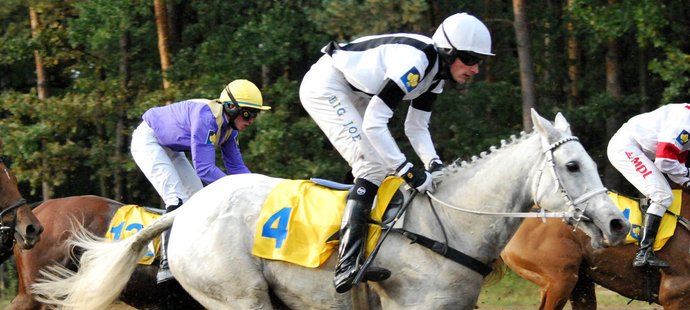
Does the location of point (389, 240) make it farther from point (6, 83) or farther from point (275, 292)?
point (6, 83)

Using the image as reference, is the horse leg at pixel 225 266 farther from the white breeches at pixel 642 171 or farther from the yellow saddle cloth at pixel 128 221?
the white breeches at pixel 642 171

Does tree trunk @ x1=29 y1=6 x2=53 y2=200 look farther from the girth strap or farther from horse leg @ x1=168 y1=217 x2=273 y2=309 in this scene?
the girth strap

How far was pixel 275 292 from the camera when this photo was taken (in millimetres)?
6324

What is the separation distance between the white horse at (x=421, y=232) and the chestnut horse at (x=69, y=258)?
3.77 ft

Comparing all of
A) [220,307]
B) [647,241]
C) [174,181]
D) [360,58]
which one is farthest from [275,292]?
[647,241]

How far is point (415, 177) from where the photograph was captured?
5.89m

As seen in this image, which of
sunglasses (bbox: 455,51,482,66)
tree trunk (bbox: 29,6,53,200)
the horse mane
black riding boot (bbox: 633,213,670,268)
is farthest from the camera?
tree trunk (bbox: 29,6,53,200)

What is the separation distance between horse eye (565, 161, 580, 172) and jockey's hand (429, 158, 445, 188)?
32.0 inches

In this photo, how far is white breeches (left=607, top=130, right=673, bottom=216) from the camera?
336 inches

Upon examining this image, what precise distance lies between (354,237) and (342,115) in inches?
30.0

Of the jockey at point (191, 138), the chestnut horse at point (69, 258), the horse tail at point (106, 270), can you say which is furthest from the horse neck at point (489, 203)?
the chestnut horse at point (69, 258)

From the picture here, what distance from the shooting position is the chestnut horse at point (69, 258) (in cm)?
778

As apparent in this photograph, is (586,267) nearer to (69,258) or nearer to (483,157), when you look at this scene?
(483,157)

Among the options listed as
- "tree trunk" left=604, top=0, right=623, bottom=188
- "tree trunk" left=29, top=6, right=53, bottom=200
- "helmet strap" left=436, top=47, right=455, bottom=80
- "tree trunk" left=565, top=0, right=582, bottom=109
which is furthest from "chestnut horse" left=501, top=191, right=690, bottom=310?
"tree trunk" left=29, top=6, right=53, bottom=200
